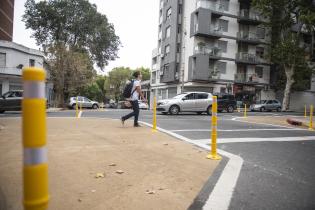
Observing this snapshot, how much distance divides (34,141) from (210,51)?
1455 inches

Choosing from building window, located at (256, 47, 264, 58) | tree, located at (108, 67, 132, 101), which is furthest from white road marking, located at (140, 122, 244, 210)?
tree, located at (108, 67, 132, 101)

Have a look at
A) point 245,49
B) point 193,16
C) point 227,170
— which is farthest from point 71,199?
point 245,49

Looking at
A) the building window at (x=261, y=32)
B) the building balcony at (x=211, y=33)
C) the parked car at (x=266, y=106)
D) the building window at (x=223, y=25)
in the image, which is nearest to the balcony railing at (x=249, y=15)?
the building window at (x=261, y=32)

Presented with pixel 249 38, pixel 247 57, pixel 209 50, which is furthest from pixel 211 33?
pixel 247 57

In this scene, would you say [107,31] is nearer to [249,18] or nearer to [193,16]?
[193,16]

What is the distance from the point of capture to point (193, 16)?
121 feet

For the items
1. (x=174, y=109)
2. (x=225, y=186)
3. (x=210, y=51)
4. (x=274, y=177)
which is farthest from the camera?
(x=210, y=51)

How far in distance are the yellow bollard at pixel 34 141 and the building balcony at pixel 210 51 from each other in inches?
1413

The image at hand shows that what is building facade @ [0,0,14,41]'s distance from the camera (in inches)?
1538

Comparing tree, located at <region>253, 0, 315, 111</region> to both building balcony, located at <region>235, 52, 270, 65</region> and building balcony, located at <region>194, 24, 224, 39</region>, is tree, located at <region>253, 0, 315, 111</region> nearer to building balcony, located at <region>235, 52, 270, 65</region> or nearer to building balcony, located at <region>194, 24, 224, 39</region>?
building balcony, located at <region>235, 52, 270, 65</region>

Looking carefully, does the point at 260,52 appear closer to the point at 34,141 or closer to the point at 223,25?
the point at 223,25

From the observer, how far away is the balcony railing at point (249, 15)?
38.3 meters

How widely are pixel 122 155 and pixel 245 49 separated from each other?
3873 cm

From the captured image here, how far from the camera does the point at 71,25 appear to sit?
39938 mm
